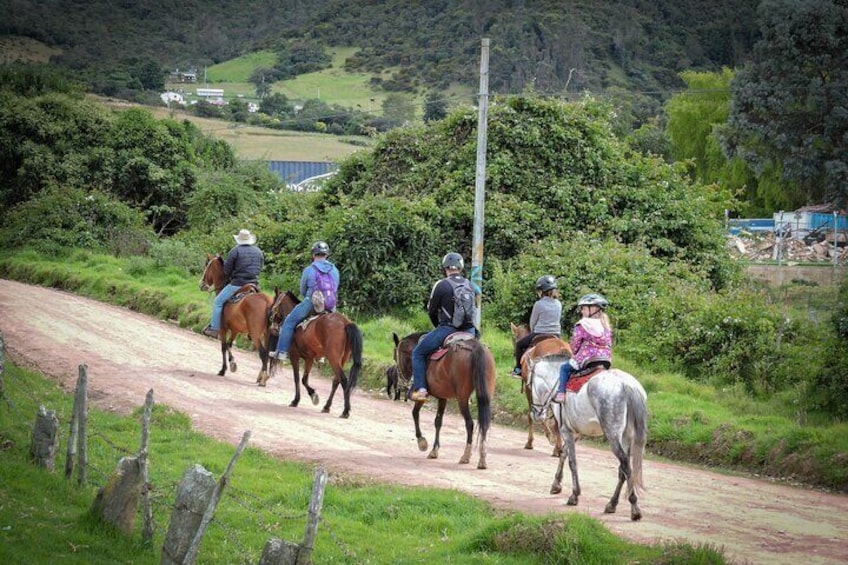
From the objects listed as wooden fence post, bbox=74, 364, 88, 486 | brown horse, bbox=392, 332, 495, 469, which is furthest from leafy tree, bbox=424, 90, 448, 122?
wooden fence post, bbox=74, 364, 88, 486

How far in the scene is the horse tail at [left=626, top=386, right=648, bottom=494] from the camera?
12.9 meters

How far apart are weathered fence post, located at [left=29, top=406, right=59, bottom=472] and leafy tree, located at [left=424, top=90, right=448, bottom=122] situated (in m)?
31.5

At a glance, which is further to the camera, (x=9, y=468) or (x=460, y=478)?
(x=460, y=478)

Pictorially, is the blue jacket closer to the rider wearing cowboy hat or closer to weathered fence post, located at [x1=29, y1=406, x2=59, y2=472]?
the rider wearing cowboy hat

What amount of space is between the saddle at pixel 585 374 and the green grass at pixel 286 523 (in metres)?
1.82

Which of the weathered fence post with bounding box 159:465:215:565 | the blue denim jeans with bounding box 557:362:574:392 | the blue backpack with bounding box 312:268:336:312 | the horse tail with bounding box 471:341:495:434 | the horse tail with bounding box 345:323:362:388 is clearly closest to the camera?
the weathered fence post with bounding box 159:465:215:565

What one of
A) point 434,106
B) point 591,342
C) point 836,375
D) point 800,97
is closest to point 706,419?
point 836,375

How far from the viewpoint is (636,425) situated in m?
12.9

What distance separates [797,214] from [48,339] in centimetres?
4590

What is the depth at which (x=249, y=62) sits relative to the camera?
123312 mm

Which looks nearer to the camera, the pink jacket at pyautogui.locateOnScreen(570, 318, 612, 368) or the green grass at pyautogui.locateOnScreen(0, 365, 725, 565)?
the green grass at pyautogui.locateOnScreen(0, 365, 725, 565)

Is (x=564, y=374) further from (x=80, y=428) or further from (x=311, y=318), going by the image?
(x=311, y=318)

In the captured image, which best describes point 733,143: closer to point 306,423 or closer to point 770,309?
point 770,309

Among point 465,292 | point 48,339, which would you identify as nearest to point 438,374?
point 465,292
